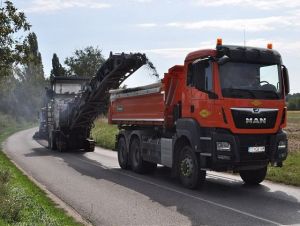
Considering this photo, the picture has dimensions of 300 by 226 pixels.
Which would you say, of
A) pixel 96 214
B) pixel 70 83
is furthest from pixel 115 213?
pixel 70 83

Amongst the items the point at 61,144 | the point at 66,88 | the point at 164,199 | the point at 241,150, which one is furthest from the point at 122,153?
the point at 66,88

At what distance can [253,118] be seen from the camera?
36.6 ft

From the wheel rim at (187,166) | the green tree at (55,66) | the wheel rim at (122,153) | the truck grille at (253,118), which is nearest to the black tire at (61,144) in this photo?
the wheel rim at (122,153)

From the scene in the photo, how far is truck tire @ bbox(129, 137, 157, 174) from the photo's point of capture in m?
15.4

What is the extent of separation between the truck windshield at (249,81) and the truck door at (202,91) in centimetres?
32

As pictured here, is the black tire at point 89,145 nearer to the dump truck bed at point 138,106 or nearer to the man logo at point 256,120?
the dump truck bed at point 138,106

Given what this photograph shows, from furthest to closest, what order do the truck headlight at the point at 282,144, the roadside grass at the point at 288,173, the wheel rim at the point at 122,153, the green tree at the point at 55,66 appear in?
the green tree at the point at 55,66 → the wheel rim at the point at 122,153 → the roadside grass at the point at 288,173 → the truck headlight at the point at 282,144

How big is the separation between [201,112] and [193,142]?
0.74 m

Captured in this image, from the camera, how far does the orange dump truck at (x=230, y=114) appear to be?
11.0 m

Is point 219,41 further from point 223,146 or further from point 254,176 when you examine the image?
point 254,176

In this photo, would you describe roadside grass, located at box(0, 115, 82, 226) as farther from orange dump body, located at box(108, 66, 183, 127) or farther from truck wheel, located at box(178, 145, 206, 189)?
orange dump body, located at box(108, 66, 183, 127)

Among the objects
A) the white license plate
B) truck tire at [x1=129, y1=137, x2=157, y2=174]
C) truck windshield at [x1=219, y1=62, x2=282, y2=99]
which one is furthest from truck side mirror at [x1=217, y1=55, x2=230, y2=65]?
truck tire at [x1=129, y1=137, x2=157, y2=174]

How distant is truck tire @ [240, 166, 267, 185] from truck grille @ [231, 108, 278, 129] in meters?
1.77

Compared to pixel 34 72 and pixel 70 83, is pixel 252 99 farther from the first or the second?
pixel 34 72
